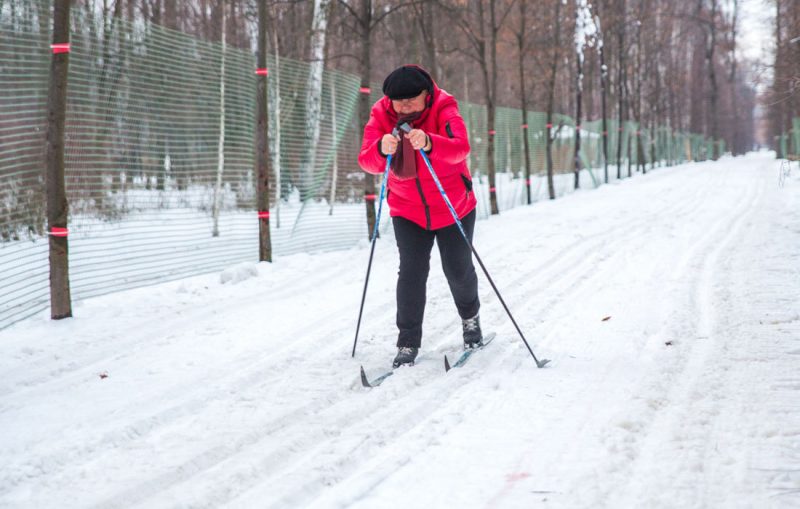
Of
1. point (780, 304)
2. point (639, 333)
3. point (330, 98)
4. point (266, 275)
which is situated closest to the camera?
point (639, 333)

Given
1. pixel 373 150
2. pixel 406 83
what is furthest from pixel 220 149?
pixel 406 83

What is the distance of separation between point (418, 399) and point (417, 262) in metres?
0.98

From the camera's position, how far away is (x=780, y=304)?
199 inches

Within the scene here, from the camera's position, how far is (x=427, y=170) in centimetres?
398

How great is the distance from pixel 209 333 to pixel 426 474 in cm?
297

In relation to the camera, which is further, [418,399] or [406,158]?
[406,158]

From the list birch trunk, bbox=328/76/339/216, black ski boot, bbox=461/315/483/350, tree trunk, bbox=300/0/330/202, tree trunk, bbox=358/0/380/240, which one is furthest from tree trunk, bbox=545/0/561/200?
black ski boot, bbox=461/315/483/350

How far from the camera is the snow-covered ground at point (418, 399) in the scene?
2504mm

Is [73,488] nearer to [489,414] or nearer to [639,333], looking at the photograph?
[489,414]

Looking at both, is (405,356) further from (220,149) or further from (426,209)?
(220,149)

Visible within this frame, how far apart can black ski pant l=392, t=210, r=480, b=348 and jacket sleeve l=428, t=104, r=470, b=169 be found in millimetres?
478

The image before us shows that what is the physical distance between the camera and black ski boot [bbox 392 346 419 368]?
407cm

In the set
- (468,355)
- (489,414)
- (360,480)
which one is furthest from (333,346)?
(360,480)

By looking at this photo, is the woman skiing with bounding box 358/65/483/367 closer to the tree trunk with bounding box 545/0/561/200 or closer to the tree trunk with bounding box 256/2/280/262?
the tree trunk with bounding box 256/2/280/262
